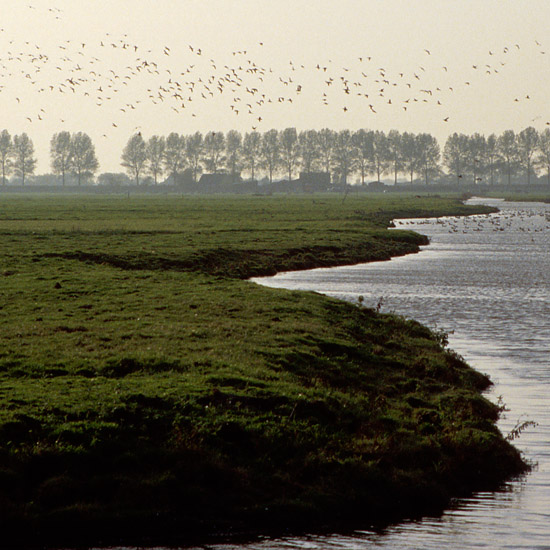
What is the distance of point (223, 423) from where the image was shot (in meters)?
17.6

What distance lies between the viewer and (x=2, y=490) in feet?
49.1

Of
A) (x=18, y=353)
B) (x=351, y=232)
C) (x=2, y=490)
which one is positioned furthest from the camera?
(x=351, y=232)

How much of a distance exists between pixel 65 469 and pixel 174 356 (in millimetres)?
7384

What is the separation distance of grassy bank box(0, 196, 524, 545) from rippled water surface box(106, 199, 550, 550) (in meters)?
0.74

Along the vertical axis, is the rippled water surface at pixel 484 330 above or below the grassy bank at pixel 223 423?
below

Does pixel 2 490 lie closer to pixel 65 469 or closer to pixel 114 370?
pixel 65 469

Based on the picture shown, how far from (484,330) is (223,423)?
60.8ft

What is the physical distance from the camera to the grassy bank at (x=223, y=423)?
1527 cm

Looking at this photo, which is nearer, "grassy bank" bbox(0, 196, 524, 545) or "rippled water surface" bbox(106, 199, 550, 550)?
"rippled water surface" bbox(106, 199, 550, 550)

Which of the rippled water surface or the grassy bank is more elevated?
the grassy bank

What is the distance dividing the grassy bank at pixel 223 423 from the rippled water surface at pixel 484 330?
2.44 feet

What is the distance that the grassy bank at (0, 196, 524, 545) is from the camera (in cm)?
1527

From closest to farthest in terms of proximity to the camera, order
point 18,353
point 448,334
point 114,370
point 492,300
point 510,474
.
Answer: point 510,474
point 114,370
point 18,353
point 448,334
point 492,300

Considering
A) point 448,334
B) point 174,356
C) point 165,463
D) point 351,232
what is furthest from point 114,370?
point 351,232
